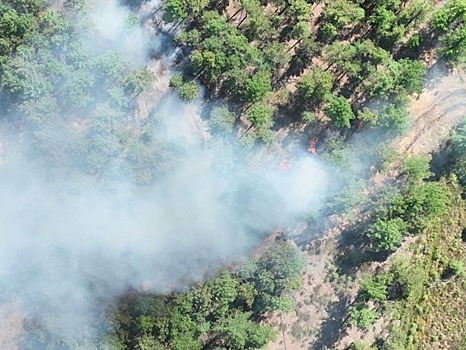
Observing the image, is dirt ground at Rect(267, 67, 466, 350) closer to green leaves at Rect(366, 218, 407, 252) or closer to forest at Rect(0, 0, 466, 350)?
forest at Rect(0, 0, 466, 350)

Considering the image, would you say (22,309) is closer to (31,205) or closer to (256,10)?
(31,205)

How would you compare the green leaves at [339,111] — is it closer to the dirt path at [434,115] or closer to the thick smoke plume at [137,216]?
the thick smoke plume at [137,216]

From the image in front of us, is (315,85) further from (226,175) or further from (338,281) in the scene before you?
(338,281)

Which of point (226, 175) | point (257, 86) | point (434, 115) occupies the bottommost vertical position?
point (226, 175)

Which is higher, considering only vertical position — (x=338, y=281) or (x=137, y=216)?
(x=338, y=281)

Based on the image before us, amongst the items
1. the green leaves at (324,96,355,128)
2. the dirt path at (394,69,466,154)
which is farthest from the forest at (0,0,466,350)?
the dirt path at (394,69,466,154)

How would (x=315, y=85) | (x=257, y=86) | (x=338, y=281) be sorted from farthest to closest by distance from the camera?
(x=338, y=281), (x=315, y=85), (x=257, y=86)

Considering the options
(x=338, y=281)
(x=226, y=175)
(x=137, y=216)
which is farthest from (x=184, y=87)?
(x=338, y=281)
